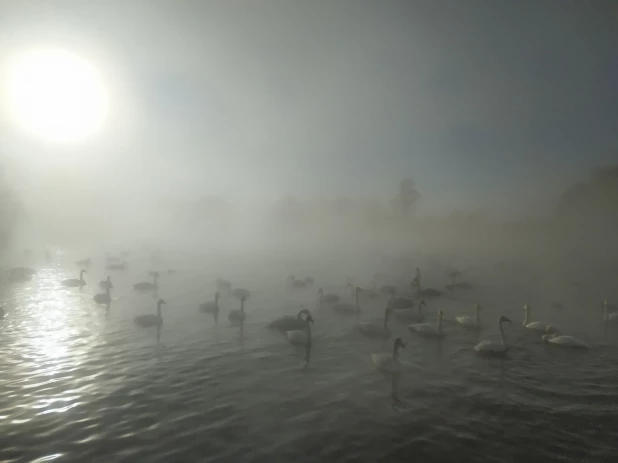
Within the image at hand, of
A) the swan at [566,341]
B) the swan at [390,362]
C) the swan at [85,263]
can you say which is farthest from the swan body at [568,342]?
the swan at [85,263]

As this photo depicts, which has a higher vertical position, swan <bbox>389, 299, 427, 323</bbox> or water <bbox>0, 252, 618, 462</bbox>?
swan <bbox>389, 299, 427, 323</bbox>

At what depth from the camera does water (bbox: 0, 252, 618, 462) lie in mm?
11430

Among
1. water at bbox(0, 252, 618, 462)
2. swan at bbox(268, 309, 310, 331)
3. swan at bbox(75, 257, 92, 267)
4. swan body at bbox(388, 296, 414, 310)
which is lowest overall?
water at bbox(0, 252, 618, 462)

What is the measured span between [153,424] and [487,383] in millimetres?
13810

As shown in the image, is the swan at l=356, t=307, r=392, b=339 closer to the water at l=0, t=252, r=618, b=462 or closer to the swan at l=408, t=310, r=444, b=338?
the water at l=0, t=252, r=618, b=462

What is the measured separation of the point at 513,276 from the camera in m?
50.0

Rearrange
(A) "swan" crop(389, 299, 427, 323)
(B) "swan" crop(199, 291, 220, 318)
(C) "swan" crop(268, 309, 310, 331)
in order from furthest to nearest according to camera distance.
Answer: (B) "swan" crop(199, 291, 220, 318) → (A) "swan" crop(389, 299, 427, 323) → (C) "swan" crop(268, 309, 310, 331)

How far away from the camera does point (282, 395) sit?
14938 mm

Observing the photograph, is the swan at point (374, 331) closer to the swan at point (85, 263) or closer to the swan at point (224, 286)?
the swan at point (224, 286)

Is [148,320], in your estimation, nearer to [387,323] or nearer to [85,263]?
[387,323]

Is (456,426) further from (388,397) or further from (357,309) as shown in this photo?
(357,309)

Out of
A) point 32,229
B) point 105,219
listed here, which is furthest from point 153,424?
point 105,219

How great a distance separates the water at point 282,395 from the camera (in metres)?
11.4

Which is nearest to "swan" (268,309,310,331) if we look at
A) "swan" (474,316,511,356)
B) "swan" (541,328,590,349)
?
"swan" (474,316,511,356)
